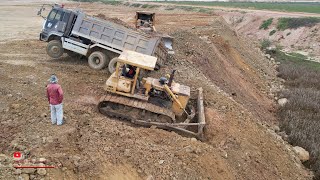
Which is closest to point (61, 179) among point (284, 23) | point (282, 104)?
point (282, 104)

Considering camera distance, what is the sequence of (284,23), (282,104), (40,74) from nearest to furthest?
(40,74)
(282,104)
(284,23)

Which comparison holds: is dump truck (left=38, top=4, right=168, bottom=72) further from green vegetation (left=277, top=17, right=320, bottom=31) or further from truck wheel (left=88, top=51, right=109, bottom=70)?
green vegetation (left=277, top=17, right=320, bottom=31)

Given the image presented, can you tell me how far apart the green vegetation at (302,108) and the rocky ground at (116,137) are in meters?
0.78

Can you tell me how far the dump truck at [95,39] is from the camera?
54.5ft

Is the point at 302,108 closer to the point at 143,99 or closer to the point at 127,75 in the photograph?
the point at 143,99

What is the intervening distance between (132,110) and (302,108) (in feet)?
33.6

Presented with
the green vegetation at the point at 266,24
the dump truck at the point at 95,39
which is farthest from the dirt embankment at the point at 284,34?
the dump truck at the point at 95,39

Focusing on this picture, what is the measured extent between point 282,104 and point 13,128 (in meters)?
13.7

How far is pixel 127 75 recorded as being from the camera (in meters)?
12.8

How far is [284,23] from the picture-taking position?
44.6 meters

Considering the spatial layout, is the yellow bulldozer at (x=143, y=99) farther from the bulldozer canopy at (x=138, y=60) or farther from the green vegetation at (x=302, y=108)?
the green vegetation at (x=302, y=108)

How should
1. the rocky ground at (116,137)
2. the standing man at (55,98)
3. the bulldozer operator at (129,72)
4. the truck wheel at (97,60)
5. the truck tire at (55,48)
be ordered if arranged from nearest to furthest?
the rocky ground at (116,137) → the standing man at (55,98) → the bulldozer operator at (129,72) → the truck wheel at (97,60) → the truck tire at (55,48)

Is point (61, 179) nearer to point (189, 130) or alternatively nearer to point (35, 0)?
point (189, 130)

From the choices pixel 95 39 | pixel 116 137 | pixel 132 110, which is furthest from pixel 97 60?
pixel 116 137
